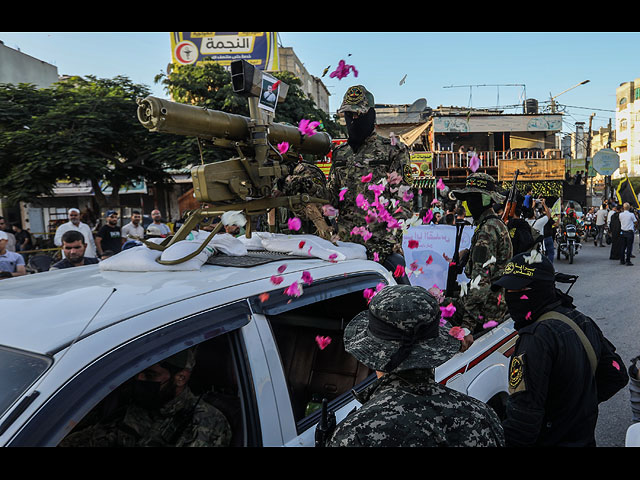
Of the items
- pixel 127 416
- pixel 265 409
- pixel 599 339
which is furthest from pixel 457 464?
pixel 599 339

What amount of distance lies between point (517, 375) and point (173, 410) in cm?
163

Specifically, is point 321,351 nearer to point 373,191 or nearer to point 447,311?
point 447,311

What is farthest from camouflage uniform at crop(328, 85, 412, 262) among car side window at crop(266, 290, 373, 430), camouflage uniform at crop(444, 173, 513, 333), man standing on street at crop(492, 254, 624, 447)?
man standing on street at crop(492, 254, 624, 447)

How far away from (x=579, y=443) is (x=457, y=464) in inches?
59.6

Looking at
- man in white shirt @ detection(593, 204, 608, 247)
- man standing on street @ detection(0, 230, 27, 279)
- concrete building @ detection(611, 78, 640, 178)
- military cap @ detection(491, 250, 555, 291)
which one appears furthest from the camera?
concrete building @ detection(611, 78, 640, 178)

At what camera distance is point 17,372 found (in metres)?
1.29

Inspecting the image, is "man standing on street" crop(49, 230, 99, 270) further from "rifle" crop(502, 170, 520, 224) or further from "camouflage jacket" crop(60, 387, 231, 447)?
"rifle" crop(502, 170, 520, 224)

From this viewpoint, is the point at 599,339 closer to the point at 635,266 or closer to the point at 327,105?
the point at 635,266

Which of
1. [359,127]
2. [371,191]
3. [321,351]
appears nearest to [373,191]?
[371,191]

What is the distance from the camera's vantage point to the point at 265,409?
5.38 ft

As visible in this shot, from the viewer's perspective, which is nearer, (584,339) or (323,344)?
(584,339)

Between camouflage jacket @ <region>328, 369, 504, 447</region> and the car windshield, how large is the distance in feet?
2.87

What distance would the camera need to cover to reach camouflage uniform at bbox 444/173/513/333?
371 cm

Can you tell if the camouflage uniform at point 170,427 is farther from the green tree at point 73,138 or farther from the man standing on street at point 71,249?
the green tree at point 73,138
